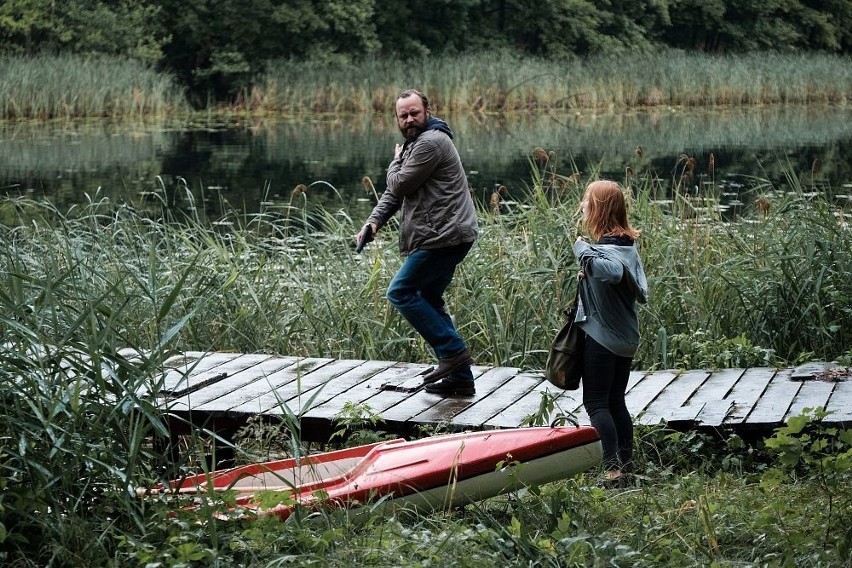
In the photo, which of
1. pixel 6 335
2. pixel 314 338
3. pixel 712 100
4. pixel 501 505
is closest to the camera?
pixel 6 335

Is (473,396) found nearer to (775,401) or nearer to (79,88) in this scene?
(775,401)

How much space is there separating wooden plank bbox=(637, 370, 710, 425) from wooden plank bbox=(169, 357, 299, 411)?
1759 millimetres

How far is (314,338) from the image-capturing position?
795cm

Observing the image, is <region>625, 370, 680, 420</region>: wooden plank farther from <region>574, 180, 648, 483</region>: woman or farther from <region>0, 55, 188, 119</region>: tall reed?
<region>0, 55, 188, 119</region>: tall reed

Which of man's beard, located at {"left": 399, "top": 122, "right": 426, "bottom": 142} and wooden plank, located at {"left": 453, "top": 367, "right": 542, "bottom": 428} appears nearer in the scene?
wooden plank, located at {"left": 453, "top": 367, "right": 542, "bottom": 428}

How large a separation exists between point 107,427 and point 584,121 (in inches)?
1125

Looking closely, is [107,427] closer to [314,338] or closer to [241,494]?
[241,494]

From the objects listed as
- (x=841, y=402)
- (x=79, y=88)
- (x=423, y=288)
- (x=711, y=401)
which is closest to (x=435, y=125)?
(x=423, y=288)

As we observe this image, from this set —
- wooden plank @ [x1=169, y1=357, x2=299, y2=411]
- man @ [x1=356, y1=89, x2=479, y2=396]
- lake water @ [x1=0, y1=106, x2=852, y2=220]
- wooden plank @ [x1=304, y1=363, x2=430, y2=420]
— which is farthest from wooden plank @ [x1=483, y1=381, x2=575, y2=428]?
lake water @ [x1=0, y1=106, x2=852, y2=220]

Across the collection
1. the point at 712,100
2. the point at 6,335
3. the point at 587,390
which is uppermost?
the point at 6,335

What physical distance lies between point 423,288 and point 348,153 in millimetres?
17827

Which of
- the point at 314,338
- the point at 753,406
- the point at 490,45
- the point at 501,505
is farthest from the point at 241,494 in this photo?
the point at 490,45

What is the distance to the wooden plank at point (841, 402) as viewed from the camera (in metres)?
5.37

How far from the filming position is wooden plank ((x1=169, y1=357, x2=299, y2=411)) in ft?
19.0
